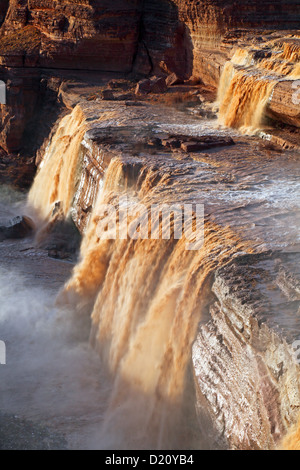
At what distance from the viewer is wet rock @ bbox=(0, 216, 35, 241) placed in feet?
45.5

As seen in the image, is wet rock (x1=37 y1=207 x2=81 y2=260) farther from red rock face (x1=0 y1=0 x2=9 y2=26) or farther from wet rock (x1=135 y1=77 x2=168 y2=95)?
red rock face (x1=0 y1=0 x2=9 y2=26)

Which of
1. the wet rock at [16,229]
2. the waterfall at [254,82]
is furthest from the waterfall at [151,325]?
the wet rock at [16,229]

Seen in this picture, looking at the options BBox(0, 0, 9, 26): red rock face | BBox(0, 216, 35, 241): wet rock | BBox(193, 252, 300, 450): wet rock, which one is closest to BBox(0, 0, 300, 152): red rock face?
BBox(0, 0, 9, 26): red rock face

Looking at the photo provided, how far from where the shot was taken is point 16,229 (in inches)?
547

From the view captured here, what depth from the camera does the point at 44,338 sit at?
9656mm

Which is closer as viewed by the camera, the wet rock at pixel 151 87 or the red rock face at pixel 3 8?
the wet rock at pixel 151 87

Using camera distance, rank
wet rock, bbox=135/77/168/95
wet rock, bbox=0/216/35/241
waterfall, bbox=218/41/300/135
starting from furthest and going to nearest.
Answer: wet rock, bbox=135/77/168/95, wet rock, bbox=0/216/35/241, waterfall, bbox=218/41/300/135

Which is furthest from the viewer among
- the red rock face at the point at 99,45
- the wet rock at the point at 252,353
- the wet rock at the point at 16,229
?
the red rock face at the point at 99,45

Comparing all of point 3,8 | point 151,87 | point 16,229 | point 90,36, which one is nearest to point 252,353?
point 16,229

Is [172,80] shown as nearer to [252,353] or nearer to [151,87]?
[151,87]

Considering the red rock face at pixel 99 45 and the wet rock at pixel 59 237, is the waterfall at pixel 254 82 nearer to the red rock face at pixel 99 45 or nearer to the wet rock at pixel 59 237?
the red rock face at pixel 99 45

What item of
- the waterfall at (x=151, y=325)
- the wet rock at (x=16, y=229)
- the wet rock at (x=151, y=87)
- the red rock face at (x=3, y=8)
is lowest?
the wet rock at (x=16, y=229)

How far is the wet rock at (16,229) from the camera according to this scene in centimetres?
1387

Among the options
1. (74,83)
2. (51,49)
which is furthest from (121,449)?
(51,49)
